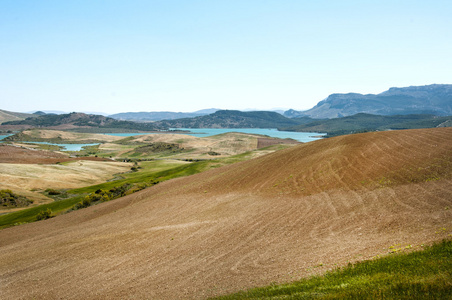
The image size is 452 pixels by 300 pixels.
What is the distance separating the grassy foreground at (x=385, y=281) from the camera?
10.2 metres

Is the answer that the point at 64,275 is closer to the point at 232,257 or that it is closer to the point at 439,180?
the point at 232,257

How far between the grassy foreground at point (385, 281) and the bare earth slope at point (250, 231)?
161 cm

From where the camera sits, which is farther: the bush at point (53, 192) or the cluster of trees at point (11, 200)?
the bush at point (53, 192)

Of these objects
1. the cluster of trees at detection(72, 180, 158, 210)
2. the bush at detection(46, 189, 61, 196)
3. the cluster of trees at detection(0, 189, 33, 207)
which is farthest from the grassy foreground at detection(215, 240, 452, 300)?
the bush at detection(46, 189, 61, 196)

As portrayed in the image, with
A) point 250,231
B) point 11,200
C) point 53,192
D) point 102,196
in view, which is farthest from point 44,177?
point 250,231

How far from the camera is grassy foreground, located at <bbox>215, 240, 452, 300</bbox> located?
10203mm

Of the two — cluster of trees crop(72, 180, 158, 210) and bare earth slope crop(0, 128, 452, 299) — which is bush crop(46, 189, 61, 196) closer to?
cluster of trees crop(72, 180, 158, 210)

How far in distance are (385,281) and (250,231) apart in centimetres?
1257

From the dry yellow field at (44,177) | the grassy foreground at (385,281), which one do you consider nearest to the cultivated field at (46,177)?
the dry yellow field at (44,177)

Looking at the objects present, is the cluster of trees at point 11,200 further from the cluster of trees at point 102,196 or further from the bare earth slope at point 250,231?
the bare earth slope at point 250,231

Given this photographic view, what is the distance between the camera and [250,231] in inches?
923

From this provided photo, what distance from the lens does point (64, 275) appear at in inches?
816

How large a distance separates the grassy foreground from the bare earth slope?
1614 millimetres

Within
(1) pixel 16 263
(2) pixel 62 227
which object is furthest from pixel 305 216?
(2) pixel 62 227
